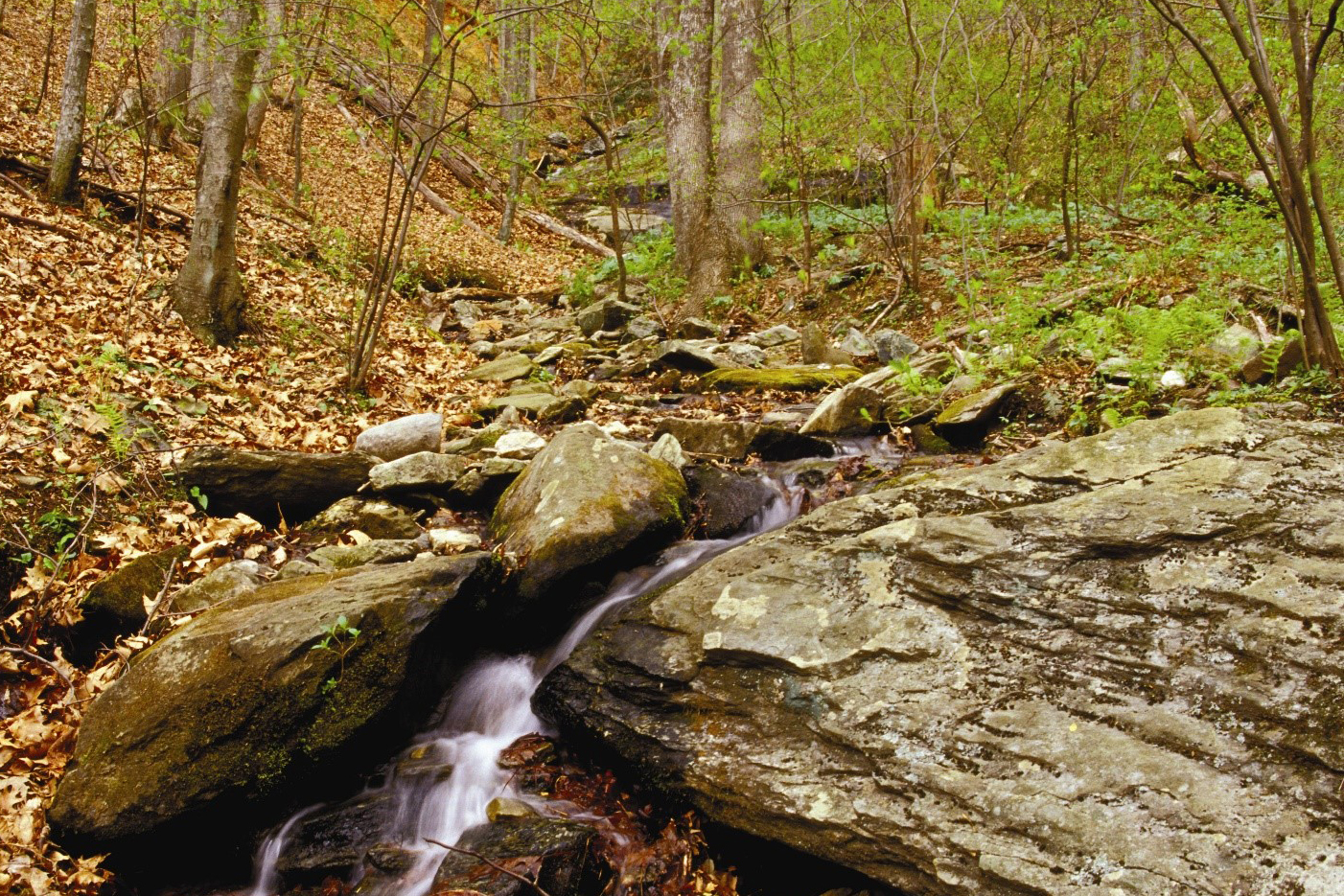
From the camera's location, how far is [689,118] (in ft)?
35.6

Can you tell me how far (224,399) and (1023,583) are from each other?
5854 millimetres

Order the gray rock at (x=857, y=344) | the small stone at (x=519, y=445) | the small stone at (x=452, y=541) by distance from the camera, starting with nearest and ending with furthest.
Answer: the small stone at (x=452, y=541) → the small stone at (x=519, y=445) → the gray rock at (x=857, y=344)

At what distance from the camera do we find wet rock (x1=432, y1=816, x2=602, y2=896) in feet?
8.47

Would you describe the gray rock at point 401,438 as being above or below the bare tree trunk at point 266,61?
below

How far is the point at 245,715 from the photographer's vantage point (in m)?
2.92

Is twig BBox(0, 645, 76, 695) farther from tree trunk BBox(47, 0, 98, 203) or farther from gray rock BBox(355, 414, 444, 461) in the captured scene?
tree trunk BBox(47, 0, 98, 203)

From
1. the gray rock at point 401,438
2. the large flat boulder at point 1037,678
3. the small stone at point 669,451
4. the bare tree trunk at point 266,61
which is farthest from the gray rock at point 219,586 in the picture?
the bare tree trunk at point 266,61

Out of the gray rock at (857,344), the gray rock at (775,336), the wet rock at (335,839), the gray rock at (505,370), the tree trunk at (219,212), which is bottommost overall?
the wet rock at (335,839)

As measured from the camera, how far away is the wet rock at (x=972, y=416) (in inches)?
205

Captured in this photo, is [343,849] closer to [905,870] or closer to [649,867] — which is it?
[649,867]

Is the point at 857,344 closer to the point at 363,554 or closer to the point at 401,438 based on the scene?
the point at 401,438

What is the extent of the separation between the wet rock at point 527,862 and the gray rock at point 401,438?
3.22 metres

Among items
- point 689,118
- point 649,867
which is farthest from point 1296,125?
point 649,867

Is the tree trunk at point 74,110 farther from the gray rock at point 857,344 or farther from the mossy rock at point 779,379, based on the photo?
the gray rock at point 857,344
